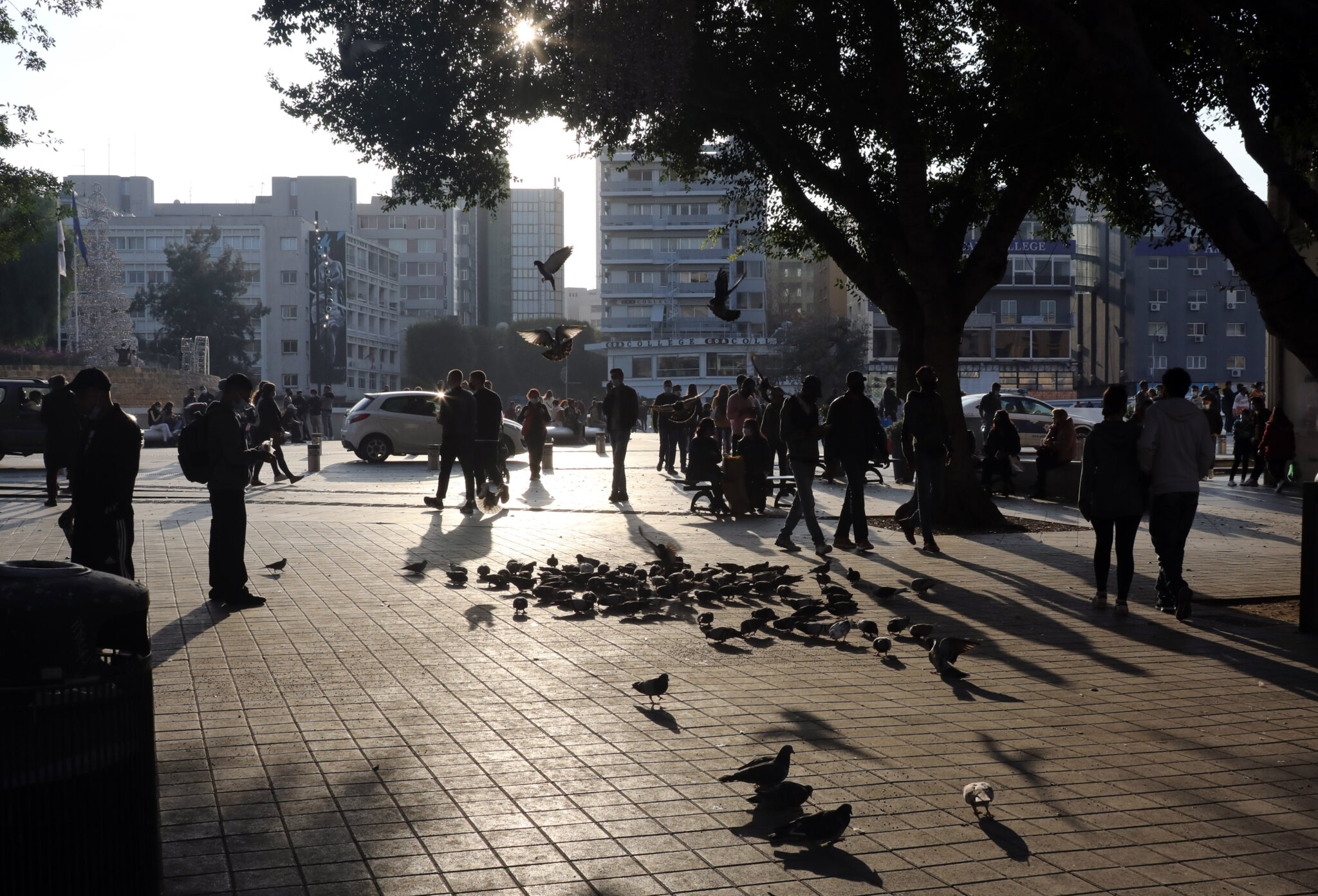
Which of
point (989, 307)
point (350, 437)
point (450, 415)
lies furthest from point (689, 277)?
point (450, 415)

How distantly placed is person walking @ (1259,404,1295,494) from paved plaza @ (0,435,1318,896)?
1224 cm

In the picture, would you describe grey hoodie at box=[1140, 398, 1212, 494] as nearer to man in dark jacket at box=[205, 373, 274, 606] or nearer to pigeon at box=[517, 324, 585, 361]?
man in dark jacket at box=[205, 373, 274, 606]

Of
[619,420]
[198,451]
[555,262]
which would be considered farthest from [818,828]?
[555,262]

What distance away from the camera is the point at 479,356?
108 metres

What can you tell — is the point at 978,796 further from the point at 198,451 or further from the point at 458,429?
the point at 458,429

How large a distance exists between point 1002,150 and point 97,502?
1045 cm

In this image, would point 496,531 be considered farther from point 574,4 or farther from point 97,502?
point 97,502

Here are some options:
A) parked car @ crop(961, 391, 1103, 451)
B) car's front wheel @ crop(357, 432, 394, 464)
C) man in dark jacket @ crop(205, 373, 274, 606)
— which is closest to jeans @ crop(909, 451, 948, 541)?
man in dark jacket @ crop(205, 373, 274, 606)

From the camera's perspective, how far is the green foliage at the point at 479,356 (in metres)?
106

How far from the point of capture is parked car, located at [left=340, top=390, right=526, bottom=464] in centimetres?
2939

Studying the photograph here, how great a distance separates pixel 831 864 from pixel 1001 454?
17.4 metres

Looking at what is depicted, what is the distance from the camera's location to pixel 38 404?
27.1 meters

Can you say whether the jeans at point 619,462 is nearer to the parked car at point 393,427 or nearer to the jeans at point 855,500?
the jeans at point 855,500

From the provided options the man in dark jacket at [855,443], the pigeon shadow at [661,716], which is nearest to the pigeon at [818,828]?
the pigeon shadow at [661,716]
